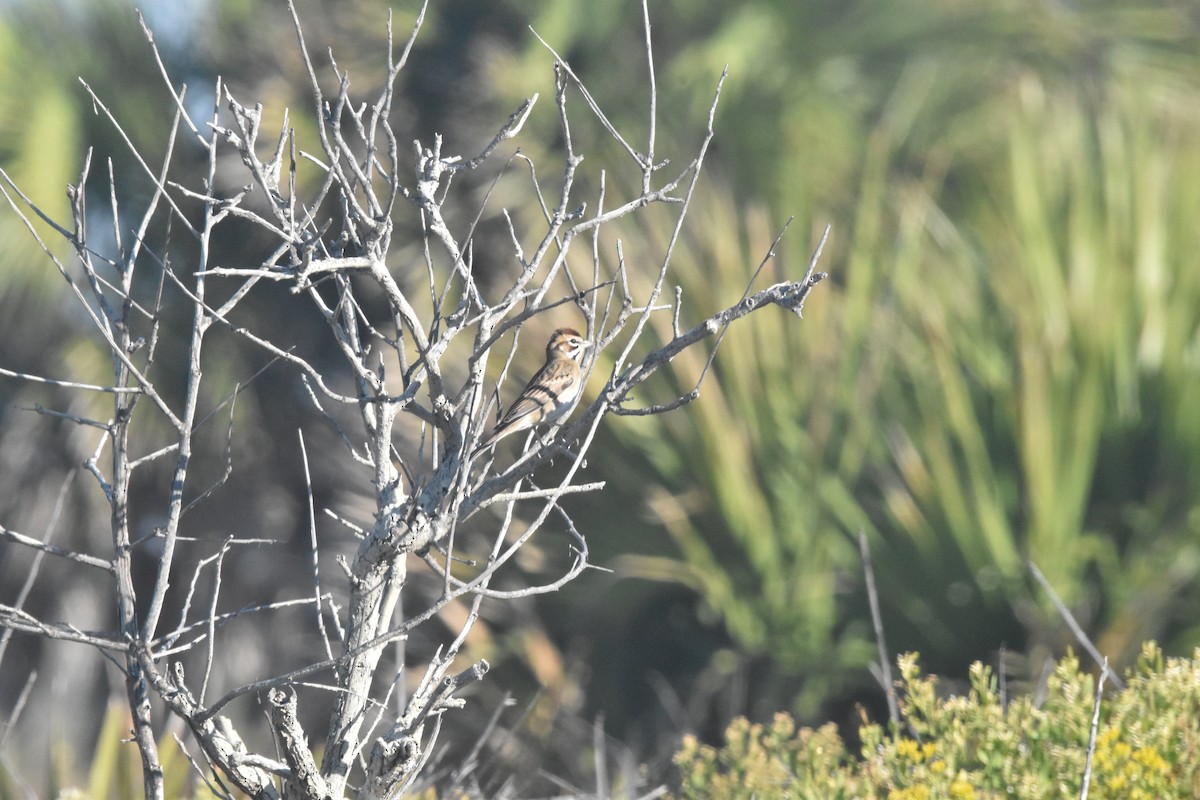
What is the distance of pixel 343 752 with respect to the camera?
9.46ft

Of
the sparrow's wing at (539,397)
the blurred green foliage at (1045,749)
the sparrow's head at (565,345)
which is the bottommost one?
the blurred green foliage at (1045,749)

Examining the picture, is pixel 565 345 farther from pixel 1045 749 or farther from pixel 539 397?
pixel 1045 749

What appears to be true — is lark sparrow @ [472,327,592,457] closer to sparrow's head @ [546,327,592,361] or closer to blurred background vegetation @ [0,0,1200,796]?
sparrow's head @ [546,327,592,361]

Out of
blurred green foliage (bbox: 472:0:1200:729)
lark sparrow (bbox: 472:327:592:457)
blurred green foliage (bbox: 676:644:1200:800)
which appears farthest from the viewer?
blurred green foliage (bbox: 472:0:1200:729)

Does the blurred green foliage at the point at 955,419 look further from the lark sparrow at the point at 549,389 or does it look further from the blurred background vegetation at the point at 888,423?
the lark sparrow at the point at 549,389

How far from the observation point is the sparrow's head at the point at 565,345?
224 inches

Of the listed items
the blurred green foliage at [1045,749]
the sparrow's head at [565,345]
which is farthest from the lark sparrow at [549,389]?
the blurred green foliage at [1045,749]

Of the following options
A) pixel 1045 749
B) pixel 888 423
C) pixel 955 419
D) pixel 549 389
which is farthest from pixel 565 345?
pixel 1045 749

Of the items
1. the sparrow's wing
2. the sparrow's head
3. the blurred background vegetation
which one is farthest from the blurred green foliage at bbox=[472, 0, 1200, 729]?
the sparrow's wing

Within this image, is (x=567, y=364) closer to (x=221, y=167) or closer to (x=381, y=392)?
(x=381, y=392)

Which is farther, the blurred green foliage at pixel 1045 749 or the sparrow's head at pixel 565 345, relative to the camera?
the sparrow's head at pixel 565 345

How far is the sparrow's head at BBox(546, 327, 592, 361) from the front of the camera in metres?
5.70

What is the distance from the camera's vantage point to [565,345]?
19.3ft

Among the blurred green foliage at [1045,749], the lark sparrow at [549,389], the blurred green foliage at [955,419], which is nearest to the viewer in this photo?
the blurred green foliage at [1045,749]
